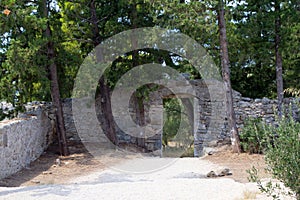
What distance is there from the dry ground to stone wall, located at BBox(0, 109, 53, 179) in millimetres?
200

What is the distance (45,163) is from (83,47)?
15.0ft

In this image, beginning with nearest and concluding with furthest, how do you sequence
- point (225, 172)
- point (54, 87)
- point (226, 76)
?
point (225, 172)
point (226, 76)
point (54, 87)

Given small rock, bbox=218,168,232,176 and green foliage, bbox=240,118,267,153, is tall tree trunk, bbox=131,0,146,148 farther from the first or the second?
small rock, bbox=218,168,232,176

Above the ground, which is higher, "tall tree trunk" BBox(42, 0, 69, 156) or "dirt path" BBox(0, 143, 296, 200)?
"tall tree trunk" BBox(42, 0, 69, 156)

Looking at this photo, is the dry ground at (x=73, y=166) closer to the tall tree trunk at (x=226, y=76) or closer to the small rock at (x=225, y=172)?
the small rock at (x=225, y=172)

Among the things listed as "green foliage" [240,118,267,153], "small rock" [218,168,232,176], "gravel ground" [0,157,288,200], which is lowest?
"small rock" [218,168,232,176]

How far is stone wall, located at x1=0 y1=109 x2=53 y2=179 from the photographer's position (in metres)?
7.05

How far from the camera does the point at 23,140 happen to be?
828cm

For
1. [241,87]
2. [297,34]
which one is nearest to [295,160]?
[297,34]

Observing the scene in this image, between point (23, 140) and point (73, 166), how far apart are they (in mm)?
1421

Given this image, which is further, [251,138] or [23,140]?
[251,138]

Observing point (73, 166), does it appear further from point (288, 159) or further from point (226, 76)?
point (288, 159)

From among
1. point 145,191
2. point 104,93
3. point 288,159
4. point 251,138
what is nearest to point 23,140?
point 104,93

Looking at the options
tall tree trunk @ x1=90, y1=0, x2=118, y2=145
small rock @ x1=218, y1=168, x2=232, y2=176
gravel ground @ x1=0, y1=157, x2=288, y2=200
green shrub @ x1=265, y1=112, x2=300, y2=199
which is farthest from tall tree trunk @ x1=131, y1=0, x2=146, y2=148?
green shrub @ x1=265, y1=112, x2=300, y2=199
